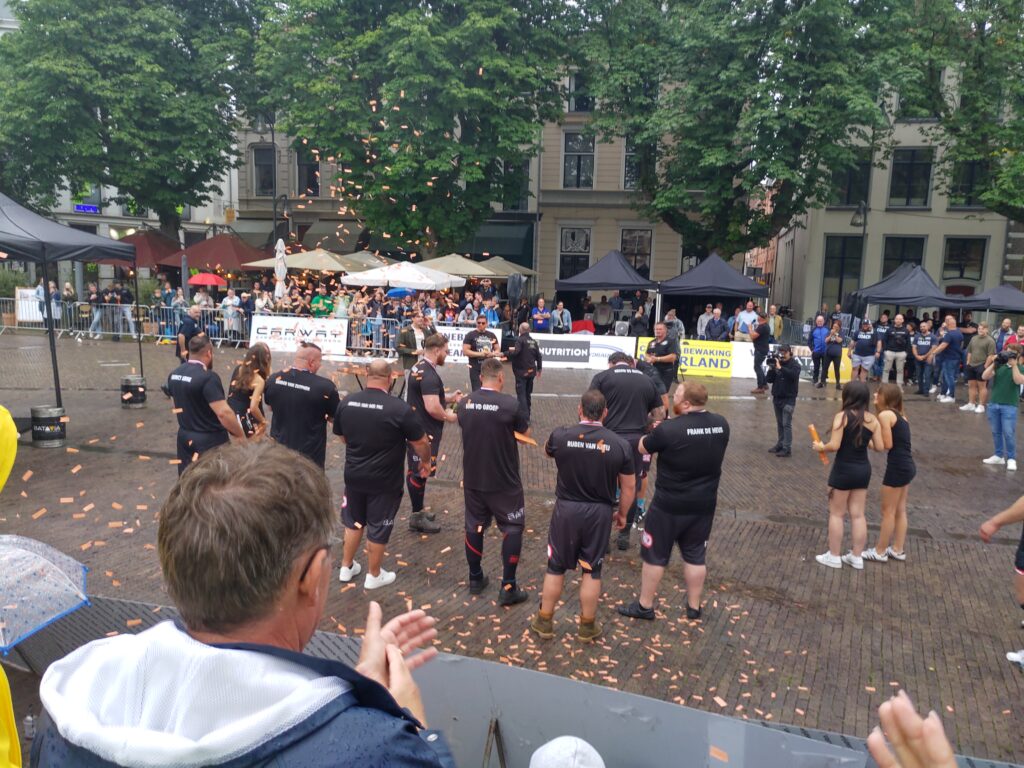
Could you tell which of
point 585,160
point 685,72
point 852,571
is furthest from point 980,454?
point 585,160

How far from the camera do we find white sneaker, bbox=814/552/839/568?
6859mm

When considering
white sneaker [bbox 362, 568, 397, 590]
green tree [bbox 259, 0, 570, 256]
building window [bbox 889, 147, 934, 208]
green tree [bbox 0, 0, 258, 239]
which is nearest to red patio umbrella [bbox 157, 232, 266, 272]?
green tree [bbox 0, 0, 258, 239]

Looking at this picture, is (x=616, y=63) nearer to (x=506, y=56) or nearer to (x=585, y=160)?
(x=506, y=56)

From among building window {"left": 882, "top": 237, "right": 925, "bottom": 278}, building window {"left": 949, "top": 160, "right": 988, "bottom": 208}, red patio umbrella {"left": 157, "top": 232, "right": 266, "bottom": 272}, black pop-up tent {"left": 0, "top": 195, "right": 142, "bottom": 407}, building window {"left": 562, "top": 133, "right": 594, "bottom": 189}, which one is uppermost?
building window {"left": 562, "top": 133, "right": 594, "bottom": 189}

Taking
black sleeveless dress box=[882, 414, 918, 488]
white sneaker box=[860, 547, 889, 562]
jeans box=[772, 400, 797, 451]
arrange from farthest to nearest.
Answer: jeans box=[772, 400, 797, 451]
white sneaker box=[860, 547, 889, 562]
black sleeveless dress box=[882, 414, 918, 488]

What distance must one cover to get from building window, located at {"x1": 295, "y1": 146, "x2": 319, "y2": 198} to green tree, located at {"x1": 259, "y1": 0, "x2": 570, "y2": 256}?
8.42 metres

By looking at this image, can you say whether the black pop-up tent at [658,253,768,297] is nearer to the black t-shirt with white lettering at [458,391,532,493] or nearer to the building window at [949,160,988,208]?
the building window at [949,160,988,208]

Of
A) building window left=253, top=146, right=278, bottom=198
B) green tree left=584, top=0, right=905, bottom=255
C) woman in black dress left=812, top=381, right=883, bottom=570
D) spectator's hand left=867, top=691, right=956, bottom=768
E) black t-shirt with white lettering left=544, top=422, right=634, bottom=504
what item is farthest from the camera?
building window left=253, top=146, right=278, bottom=198

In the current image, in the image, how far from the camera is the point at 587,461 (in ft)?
17.1

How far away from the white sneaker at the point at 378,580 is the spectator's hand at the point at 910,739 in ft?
16.9

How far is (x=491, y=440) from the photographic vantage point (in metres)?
5.74

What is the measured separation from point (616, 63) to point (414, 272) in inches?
457

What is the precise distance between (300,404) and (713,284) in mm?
15702

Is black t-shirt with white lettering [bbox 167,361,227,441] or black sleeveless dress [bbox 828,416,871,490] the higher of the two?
black t-shirt with white lettering [bbox 167,361,227,441]
